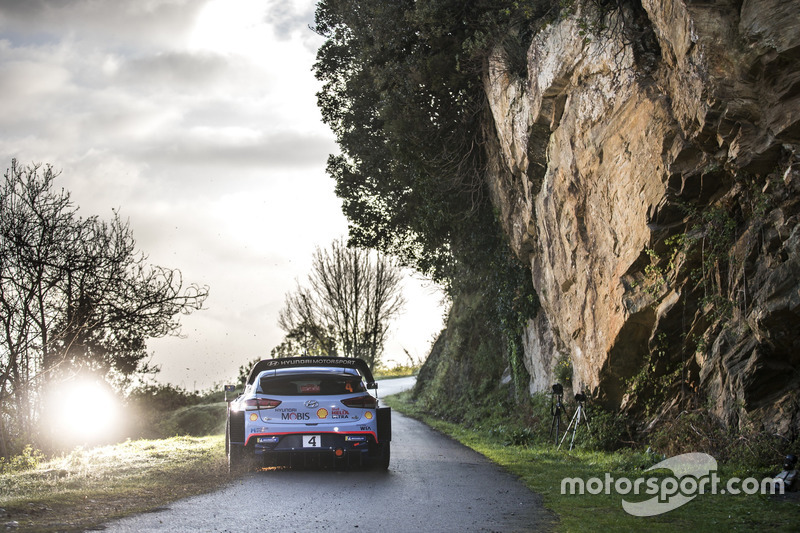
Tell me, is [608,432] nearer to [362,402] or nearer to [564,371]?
[564,371]

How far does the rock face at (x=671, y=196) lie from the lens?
34.3ft

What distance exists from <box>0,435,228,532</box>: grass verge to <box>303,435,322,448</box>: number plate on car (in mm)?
1278

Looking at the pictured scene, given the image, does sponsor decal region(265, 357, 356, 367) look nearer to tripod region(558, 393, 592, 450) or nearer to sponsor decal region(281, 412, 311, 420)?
sponsor decal region(281, 412, 311, 420)

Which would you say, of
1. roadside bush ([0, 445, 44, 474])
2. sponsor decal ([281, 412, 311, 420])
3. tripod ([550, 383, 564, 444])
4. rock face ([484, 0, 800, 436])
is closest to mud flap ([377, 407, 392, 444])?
sponsor decal ([281, 412, 311, 420])

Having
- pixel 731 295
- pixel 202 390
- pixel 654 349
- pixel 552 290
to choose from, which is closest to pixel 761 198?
pixel 731 295

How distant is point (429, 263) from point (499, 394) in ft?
20.7

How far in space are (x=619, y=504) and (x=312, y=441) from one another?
4786mm

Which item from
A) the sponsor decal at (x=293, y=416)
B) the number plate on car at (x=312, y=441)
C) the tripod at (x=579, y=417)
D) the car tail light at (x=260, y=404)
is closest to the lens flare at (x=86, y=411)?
the car tail light at (x=260, y=404)

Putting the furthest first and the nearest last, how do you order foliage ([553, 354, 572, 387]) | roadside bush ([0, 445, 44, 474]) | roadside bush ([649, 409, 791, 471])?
1. foliage ([553, 354, 572, 387])
2. roadside bush ([0, 445, 44, 474])
3. roadside bush ([649, 409, 791, 471])

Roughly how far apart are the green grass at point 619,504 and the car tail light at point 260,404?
3.84 m

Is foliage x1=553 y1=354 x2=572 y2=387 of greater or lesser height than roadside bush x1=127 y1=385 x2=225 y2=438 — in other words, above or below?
above

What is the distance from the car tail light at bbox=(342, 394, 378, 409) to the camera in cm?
1191

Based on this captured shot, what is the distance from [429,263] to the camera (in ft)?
94.9

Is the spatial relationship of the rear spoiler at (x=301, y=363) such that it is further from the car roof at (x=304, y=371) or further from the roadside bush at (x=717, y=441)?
the roadside bush at (x=717, y=441)
